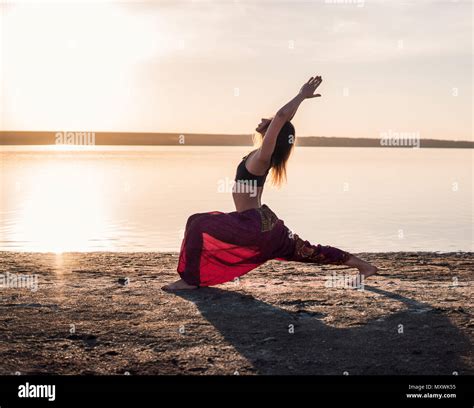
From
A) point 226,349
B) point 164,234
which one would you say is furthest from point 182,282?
point 164,234

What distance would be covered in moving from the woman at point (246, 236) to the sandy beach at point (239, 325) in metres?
0.23

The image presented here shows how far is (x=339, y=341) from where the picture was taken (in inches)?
191

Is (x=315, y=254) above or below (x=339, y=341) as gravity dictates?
above

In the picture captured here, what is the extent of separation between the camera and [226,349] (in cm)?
468

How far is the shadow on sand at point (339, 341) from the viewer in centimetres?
434

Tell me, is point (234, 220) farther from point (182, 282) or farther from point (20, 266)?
point (20, 266)

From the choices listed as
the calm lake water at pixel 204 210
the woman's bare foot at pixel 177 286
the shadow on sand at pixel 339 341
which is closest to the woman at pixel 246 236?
the woman's bare foot at pixel 177 286

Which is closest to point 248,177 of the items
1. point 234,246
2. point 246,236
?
point 246,236

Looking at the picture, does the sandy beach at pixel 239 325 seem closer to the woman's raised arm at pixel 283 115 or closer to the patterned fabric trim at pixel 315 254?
the patterned fabric trim at pixel 315 254

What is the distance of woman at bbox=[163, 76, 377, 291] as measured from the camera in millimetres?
6312

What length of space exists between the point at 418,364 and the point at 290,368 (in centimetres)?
87

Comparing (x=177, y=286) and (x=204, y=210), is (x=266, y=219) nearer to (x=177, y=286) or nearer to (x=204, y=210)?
(x=177, y=286)

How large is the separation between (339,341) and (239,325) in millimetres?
856

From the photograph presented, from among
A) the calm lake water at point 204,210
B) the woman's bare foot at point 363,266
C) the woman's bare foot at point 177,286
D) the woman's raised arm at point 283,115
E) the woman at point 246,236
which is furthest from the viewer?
the calm lake water at point 204,210
